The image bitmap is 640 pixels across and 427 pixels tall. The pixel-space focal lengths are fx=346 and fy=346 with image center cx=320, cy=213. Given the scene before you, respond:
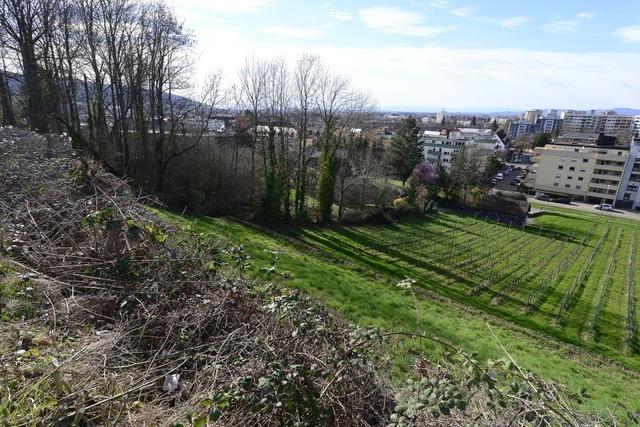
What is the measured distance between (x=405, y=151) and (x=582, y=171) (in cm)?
2568

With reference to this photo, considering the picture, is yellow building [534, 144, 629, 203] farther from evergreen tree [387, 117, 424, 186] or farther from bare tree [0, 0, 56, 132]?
bare tree [0, 0, 56, 132]

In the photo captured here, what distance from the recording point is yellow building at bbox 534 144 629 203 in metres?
42.4

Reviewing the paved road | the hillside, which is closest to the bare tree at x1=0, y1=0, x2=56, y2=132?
the hillside

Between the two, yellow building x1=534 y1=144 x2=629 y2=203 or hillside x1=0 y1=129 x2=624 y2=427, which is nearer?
hillside x1=0 y1=129 x2=624 y2=427

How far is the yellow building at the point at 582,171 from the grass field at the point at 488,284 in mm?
18548

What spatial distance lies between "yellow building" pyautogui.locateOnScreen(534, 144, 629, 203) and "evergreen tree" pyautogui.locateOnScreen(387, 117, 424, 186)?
2154cm

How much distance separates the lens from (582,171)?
44.1 metres

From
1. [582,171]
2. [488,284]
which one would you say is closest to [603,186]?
[582,171]

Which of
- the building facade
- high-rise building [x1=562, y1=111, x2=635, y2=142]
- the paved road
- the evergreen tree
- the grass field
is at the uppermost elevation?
high-rise building [x1=562, y1=111, x2=635, y2=142]

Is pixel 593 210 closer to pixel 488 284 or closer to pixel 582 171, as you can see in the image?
pixel 582 171

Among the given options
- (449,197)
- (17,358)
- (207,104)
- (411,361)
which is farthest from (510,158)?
(17,358)

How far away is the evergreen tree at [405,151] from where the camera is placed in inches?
1423

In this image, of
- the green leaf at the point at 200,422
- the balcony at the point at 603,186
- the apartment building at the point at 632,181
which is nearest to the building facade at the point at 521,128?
the balcony at the point at 603,186

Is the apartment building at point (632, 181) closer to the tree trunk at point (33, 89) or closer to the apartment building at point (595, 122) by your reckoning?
the tree trunk at point (33, 89)
